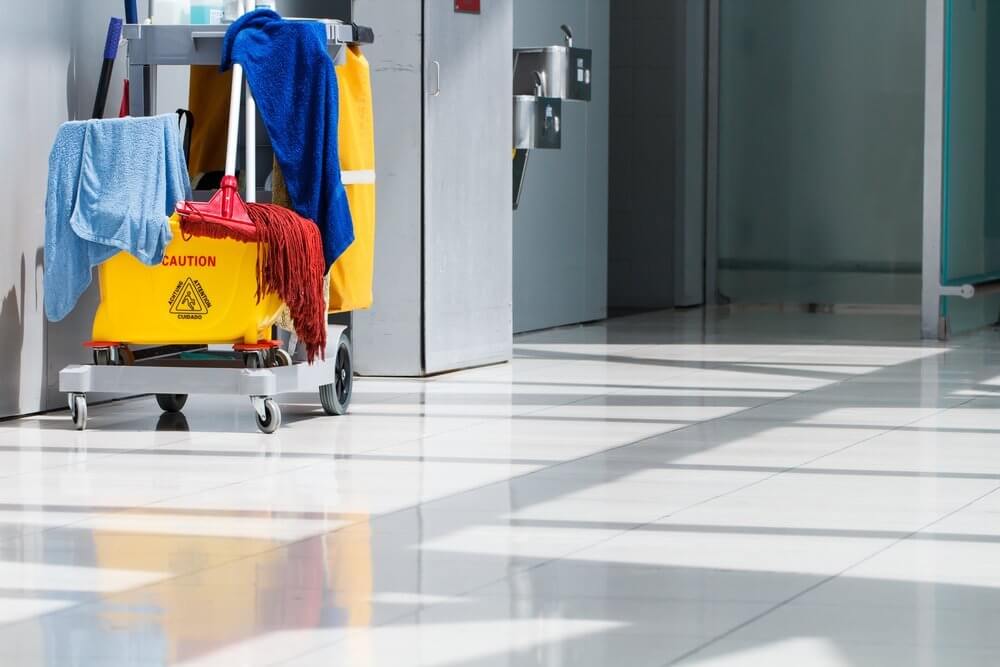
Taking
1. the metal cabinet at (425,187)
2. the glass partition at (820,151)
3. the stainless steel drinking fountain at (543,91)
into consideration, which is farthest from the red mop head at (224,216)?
the glass partition at (820,151)

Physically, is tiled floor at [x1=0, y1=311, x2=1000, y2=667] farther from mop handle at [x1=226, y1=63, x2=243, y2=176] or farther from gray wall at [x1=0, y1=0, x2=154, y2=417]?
mop handle at [x1=226, y1=63, x2=243, y2=176]

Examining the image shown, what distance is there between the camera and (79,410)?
5004 mm

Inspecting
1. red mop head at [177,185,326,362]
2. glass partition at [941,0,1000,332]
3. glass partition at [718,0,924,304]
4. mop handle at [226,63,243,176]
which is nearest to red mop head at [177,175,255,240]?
red mop head at [177,185,326,362]

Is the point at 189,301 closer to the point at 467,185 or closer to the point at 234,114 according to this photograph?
the point at 234,114

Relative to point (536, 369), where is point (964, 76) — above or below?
above

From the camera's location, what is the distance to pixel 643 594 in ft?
9.44

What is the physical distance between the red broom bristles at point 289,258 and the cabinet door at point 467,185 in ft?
4.82

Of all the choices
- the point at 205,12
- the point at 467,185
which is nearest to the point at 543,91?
the point at 467,185

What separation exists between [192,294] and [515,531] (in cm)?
177

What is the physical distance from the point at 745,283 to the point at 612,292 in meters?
0.83

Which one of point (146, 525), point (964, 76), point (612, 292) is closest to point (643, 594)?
point (146, 525)

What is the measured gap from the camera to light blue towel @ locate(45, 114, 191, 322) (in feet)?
15.9

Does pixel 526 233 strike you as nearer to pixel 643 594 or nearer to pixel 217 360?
pixel 217 360

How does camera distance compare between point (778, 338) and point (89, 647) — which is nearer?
point (89, 647)
